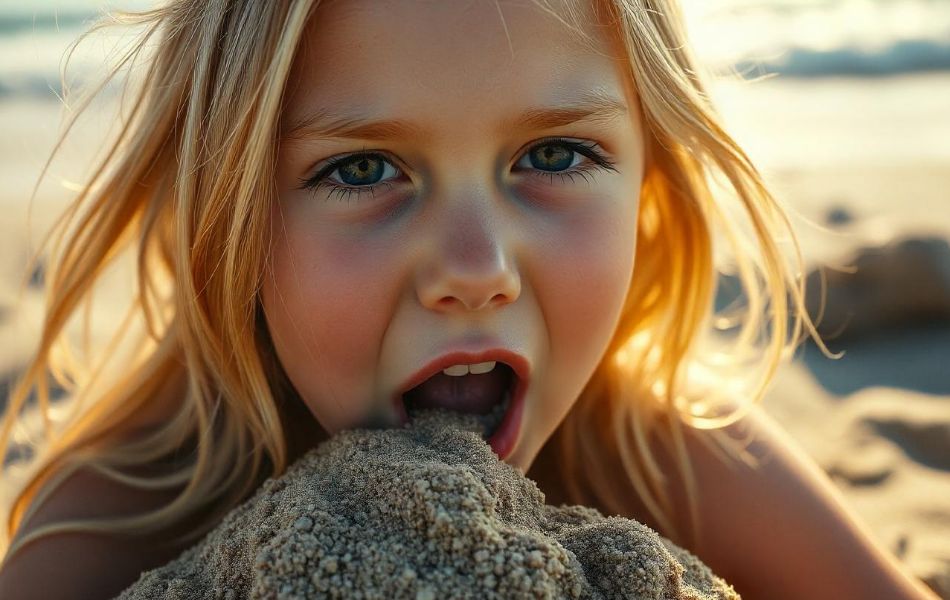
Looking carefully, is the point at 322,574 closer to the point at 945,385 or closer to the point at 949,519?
the point at 949,519

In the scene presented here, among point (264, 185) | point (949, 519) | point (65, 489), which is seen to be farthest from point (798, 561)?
point (65, 489)

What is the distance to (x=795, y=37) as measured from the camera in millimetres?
9883

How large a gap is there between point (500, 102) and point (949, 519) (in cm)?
183

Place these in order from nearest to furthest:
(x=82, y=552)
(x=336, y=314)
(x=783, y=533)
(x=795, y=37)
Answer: (x=336, y=314), (x=82, y=552), (x=783, y=533), (x=795, y=37)

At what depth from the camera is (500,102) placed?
173 cm

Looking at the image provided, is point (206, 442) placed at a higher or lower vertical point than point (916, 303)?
lower

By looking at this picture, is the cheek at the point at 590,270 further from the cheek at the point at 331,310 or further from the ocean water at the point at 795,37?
the ocean water at the point at 795,37

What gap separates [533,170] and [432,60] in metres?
0.30

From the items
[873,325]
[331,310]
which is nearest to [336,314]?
[331,310]

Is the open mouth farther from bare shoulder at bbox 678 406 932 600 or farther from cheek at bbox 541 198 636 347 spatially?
bare shoulder at bbox 678 406 932 600

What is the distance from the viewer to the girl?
1747mm

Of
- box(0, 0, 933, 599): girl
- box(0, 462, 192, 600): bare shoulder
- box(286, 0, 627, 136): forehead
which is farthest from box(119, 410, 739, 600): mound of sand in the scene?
box(286, 0, 627, 136): forehead

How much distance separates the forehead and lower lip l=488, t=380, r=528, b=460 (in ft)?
1.71

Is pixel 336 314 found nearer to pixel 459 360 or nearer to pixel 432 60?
pixel 459 360
